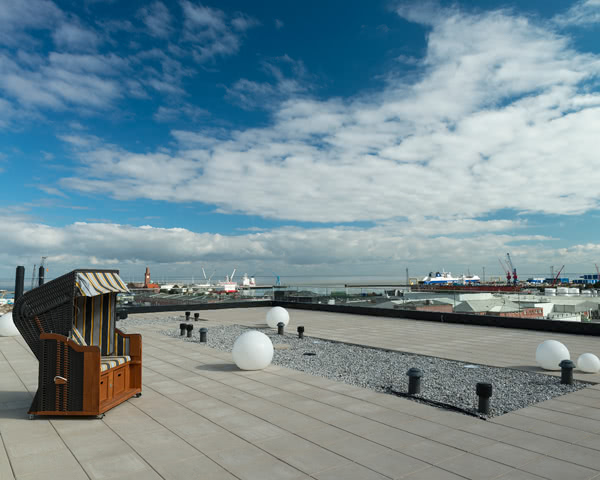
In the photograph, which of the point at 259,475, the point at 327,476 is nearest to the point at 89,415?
the point at 259,475

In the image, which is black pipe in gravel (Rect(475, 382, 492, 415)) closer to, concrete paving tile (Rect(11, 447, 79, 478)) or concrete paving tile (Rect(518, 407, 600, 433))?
concrete paving tile (Rect(518, 407, 600, 433))

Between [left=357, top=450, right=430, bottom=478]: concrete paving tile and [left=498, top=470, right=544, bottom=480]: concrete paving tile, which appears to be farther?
[left=357, top=450, right=430, bottom=478]: concrete paving tile

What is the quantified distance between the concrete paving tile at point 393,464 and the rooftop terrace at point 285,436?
1cm

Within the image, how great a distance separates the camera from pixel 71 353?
5.45 meters

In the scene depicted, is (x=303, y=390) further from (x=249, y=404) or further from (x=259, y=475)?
(x=259, y=475)

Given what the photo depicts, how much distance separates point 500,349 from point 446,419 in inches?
241

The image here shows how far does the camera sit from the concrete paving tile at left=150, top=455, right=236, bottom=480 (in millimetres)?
3861

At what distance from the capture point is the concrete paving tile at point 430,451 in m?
4.24

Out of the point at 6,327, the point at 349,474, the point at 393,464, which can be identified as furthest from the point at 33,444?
the point at 6,327

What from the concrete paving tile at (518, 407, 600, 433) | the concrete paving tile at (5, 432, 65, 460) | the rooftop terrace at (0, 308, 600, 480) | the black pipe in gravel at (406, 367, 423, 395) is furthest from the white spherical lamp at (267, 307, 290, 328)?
the concrete paving tile at (5, 432, 65, 460)

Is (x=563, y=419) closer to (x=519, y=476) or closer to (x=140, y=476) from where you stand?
(x=519, y=476)

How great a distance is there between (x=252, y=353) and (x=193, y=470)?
419cm

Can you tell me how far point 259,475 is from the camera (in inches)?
154

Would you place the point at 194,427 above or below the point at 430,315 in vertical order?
below
